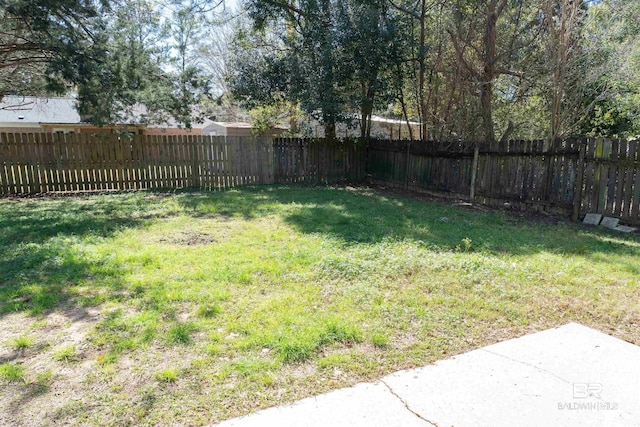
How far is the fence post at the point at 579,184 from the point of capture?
275 inches

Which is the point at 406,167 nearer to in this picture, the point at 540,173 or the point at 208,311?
the point at 540,173

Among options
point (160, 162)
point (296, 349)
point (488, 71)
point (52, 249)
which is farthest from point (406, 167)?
point (296, 349)

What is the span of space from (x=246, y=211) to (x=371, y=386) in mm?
5770

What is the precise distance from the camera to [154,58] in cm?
956

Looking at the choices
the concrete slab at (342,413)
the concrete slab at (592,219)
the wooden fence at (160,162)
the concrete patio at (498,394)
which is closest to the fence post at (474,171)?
the concrete slab at (592,219)

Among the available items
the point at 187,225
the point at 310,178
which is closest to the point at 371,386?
the point at 187,225

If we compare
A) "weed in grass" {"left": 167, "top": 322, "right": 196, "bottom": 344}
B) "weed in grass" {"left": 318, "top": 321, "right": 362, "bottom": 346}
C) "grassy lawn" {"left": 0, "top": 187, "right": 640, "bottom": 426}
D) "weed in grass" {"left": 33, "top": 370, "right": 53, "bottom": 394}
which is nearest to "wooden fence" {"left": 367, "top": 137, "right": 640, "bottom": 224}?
"grassy lawn" {"left": 0, "top": 187, "right": 640, "bottom": 426}

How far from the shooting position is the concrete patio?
211 cm

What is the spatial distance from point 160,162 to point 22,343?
872 cm

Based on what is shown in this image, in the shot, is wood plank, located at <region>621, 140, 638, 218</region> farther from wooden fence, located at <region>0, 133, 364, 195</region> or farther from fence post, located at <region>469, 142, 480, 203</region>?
wooden fence, located at <region>0, 133, 364, 195</region>

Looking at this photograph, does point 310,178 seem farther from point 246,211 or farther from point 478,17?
point 478,17

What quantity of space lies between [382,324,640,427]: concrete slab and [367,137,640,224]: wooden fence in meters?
4.86

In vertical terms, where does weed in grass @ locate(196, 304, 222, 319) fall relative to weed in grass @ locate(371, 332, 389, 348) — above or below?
above
